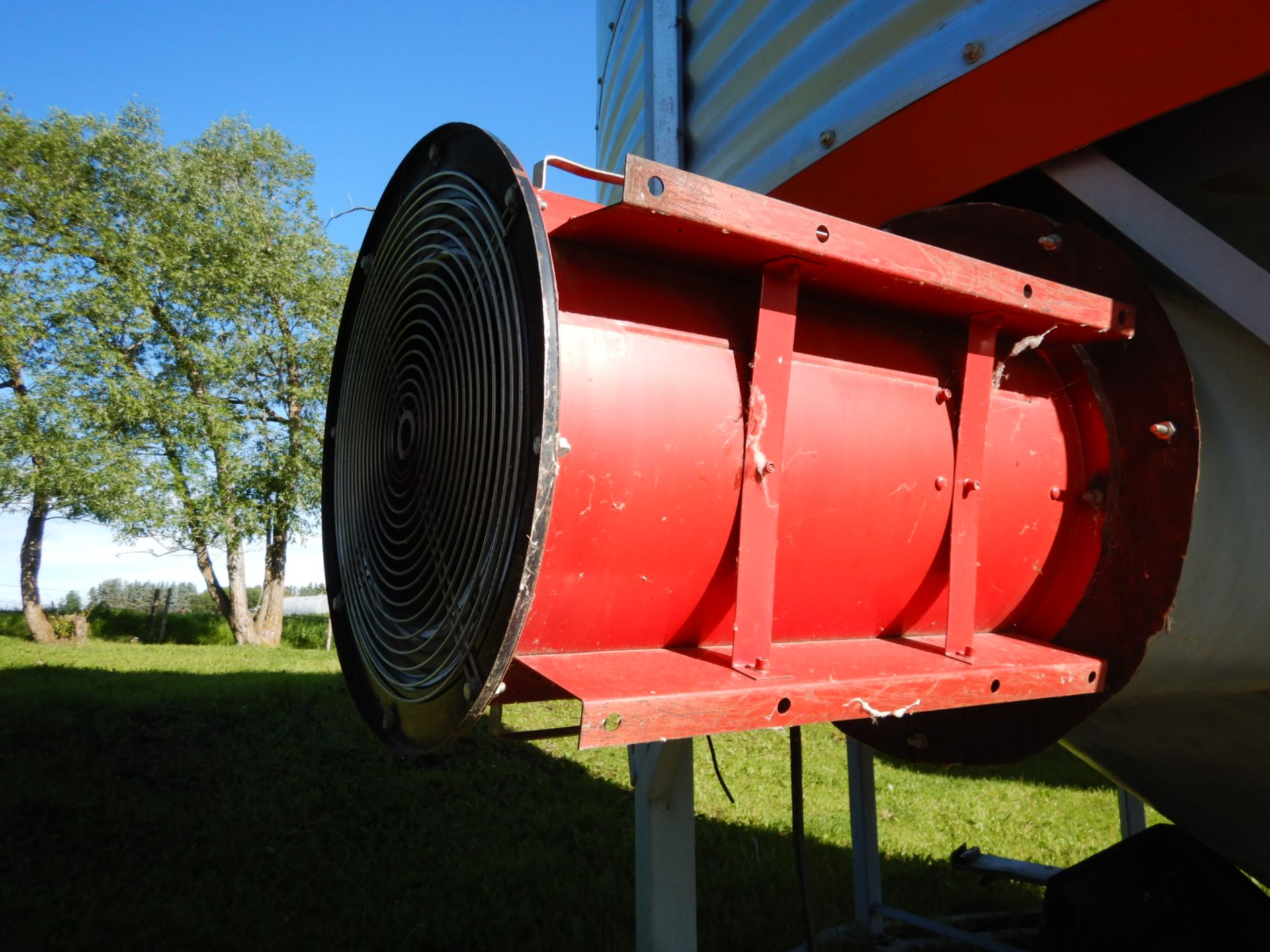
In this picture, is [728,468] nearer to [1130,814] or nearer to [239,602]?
[1130,814]

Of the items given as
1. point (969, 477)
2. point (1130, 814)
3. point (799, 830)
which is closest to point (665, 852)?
point (799, 830)

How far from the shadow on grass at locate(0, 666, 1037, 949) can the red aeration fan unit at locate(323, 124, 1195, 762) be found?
2.73 m

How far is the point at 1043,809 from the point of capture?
5945mm

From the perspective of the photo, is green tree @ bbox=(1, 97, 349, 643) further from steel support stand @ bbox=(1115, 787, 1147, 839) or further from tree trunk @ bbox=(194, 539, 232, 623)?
steel support stand @ bbox=(1115, 787, 1147, 839)

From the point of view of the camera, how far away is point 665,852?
2.52 meters

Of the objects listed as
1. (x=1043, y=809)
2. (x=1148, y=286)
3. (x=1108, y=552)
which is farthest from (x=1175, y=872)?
(x=1043, y=809)

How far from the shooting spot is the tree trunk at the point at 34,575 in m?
16.4

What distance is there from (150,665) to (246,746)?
4827mm

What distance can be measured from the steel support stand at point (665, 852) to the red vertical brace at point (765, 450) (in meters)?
1.32

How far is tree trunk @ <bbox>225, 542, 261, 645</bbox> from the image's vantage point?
1709cm

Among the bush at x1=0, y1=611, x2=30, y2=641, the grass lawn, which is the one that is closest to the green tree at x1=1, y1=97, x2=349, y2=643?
the bush at x1=0, y1=611, x2=30, y2=641

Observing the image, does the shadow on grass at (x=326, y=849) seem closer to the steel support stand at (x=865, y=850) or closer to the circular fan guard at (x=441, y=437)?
the steel support stand at (x=865, y=850)

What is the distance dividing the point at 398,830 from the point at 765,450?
4504 millimetres

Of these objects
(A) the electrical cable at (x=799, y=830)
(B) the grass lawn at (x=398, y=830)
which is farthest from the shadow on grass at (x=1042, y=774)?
(A) the electrical cable at (x=799, y=830)
